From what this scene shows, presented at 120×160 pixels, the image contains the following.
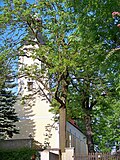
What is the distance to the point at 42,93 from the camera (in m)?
22.5

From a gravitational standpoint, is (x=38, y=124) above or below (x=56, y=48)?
below

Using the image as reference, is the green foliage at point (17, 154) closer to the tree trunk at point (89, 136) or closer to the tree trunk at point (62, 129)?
the tree trunk at point (62, 129)

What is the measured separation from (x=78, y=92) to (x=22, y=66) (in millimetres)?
4581

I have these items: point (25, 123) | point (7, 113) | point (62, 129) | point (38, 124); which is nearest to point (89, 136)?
point (62, 129)

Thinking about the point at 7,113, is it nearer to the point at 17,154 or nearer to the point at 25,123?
the point at 25,123

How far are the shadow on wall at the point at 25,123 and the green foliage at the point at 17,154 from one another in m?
8.08

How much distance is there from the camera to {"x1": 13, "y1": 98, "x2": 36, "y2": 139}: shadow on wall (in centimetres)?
2933

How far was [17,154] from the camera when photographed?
20469mm

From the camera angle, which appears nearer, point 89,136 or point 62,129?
point 62,129

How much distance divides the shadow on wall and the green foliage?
8082 mm

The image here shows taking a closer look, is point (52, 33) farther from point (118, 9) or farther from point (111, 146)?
point (111, 146)

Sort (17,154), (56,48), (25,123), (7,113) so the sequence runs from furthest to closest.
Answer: (25,123)
(7,113)
(17,154)
(56,48)

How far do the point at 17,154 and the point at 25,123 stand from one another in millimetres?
9364

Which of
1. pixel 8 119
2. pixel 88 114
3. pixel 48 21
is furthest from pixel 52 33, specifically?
pixel 8 119
